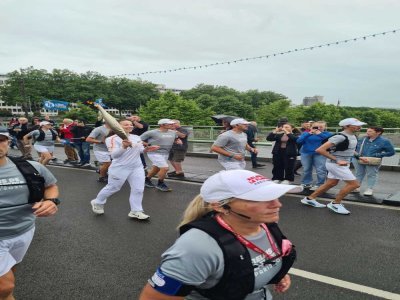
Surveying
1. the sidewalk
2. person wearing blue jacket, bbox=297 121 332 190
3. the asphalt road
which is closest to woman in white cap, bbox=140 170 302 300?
the asphalt road

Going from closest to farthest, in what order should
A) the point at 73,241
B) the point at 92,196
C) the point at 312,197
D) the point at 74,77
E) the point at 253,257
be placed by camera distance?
1. the point at 253,257
2. the point at 73,241
3. the point at 312,197
4. the point at 92,196
5. the point at 74,77

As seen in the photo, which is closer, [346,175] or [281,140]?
[346,175]

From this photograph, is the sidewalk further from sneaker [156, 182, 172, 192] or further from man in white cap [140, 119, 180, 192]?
man in white cap [140, 119, 180, 192]

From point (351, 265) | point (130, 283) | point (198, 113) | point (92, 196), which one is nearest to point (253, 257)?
point (130, 283)

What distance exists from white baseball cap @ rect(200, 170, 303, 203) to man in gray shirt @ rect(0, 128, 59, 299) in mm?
1617

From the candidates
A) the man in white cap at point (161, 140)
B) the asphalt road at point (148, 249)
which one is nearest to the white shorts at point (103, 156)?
the man in white cap at point (161, 140)

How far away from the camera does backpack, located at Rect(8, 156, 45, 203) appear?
2695 mm

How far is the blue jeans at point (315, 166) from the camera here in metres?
7.97

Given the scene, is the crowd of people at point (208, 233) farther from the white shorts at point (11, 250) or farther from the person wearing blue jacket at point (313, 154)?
the person wearing blue jacket at point (313, 154)

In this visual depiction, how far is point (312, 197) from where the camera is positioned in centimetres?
655

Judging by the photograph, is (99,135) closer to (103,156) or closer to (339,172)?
(103,156)

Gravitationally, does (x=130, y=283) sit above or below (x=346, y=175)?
below

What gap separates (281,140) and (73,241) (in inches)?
221

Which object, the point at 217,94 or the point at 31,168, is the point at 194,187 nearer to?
the point at 31,168
